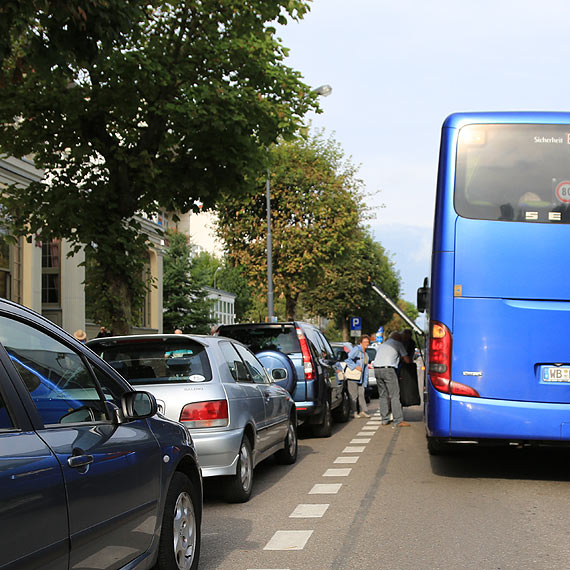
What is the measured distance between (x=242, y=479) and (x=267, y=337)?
5.54 metres

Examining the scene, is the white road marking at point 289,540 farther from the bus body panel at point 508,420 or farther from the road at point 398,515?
the bus body panel at point 508,420

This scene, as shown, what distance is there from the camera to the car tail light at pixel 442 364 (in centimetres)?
901

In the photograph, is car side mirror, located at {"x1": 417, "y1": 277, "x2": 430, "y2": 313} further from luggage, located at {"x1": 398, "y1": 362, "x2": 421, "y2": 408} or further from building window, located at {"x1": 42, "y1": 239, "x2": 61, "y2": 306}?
building window, located at {"x1": 42, "y1": 239, "x2": 61, "y2": 306}

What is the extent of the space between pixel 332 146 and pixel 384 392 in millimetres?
28002

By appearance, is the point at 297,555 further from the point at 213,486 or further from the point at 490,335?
the point at 490,335

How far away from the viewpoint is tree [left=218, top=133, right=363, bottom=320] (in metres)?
40.9

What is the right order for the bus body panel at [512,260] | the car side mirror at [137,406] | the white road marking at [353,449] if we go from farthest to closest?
the white road marking at [353,449] → the bus body panel at [512,260] → the car side mirror at [137,406]

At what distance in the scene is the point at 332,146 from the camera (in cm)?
4303

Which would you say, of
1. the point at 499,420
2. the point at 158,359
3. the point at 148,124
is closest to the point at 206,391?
the point at 158,359

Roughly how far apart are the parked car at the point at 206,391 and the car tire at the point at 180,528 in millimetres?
1892

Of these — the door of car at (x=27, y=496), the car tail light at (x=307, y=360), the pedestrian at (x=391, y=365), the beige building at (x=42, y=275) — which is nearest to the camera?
the door of car at (x=27, y=496)

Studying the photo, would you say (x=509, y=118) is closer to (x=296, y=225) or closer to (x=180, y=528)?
(x=180, y=528)

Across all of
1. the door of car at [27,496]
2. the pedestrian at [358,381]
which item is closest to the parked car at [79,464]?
the door of car at [27,496]

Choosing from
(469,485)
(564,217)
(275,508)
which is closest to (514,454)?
(469,485)
